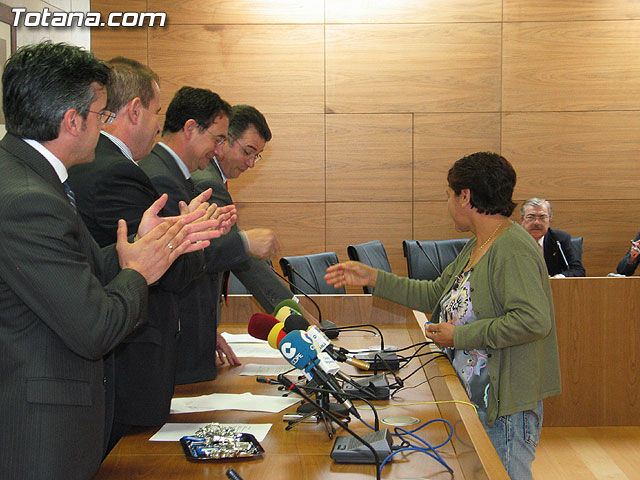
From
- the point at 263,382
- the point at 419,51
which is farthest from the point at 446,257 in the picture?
the point at 263,382

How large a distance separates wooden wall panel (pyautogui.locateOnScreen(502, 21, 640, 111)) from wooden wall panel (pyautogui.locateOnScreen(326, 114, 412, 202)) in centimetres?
108

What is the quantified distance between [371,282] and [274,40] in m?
3.98

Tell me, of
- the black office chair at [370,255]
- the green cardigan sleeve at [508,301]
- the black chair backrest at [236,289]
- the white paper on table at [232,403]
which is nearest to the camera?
the white paper on table at [232,403]

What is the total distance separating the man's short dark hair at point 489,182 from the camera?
94.8 inches

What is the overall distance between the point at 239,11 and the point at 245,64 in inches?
18.4

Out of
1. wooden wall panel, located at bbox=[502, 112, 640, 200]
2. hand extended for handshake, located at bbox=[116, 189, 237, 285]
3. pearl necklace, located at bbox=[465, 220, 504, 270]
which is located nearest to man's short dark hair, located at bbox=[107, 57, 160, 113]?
hand extended for handshake, located at bbox=[116, 189, 237, 285]

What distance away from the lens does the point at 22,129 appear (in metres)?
1.38

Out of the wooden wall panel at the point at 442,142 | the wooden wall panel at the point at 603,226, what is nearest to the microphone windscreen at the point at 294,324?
the wooden wall panel at the point at 442,142

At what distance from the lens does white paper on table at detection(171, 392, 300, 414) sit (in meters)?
1.91

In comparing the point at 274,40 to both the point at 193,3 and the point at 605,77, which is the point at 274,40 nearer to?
the point at 193,3

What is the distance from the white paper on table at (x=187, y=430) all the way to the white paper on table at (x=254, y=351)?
0.80 meters

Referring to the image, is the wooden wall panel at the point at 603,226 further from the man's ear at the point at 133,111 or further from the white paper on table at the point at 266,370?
the man's ear at the point at 133,111

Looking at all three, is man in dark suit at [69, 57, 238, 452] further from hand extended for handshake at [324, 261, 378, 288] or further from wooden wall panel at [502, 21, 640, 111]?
wooden wall panel at [502, 21, 640, 111]

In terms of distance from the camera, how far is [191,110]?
251cm
